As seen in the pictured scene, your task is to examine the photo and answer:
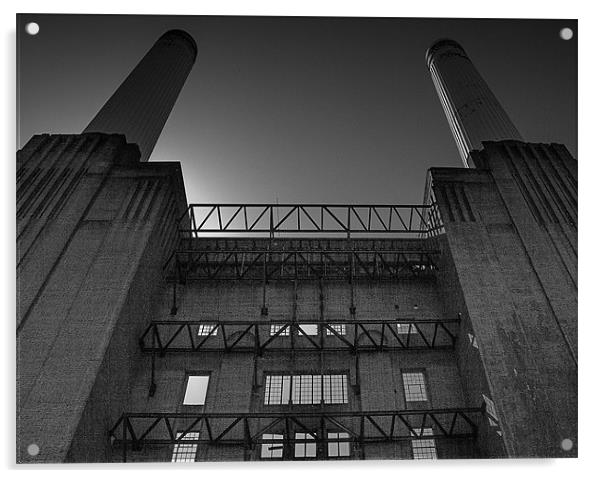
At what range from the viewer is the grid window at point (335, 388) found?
1744cm

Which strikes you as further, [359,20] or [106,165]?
[106,165]

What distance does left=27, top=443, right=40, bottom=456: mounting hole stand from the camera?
438 inches

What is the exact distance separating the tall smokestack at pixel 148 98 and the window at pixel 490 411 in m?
13.9

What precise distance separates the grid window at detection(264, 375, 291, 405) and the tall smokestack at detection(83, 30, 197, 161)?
9.78 metres

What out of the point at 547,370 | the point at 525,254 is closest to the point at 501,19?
the point at 525,254

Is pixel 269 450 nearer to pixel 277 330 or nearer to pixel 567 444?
pixel 277 330

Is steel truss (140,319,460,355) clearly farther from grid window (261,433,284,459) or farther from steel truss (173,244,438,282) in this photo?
grid window (261,433,284,459)

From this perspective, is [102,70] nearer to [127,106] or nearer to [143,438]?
[127,106]

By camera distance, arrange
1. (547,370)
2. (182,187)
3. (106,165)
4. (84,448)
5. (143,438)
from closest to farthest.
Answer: (84,448) → (547,370) → (143,438) → (106,165) → (182,187)

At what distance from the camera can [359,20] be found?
42.7ft

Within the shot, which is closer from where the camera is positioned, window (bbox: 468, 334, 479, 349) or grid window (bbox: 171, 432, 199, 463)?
window (bbox: 468, 334, 479, 349)

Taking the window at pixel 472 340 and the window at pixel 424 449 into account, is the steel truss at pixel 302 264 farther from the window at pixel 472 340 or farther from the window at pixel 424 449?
the window at pixel 424 449

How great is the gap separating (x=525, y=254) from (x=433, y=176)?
440 cm

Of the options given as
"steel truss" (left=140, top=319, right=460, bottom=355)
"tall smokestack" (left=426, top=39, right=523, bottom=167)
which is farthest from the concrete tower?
"tall smokestack" (left=426, top=39, right=523, bottom=167)
